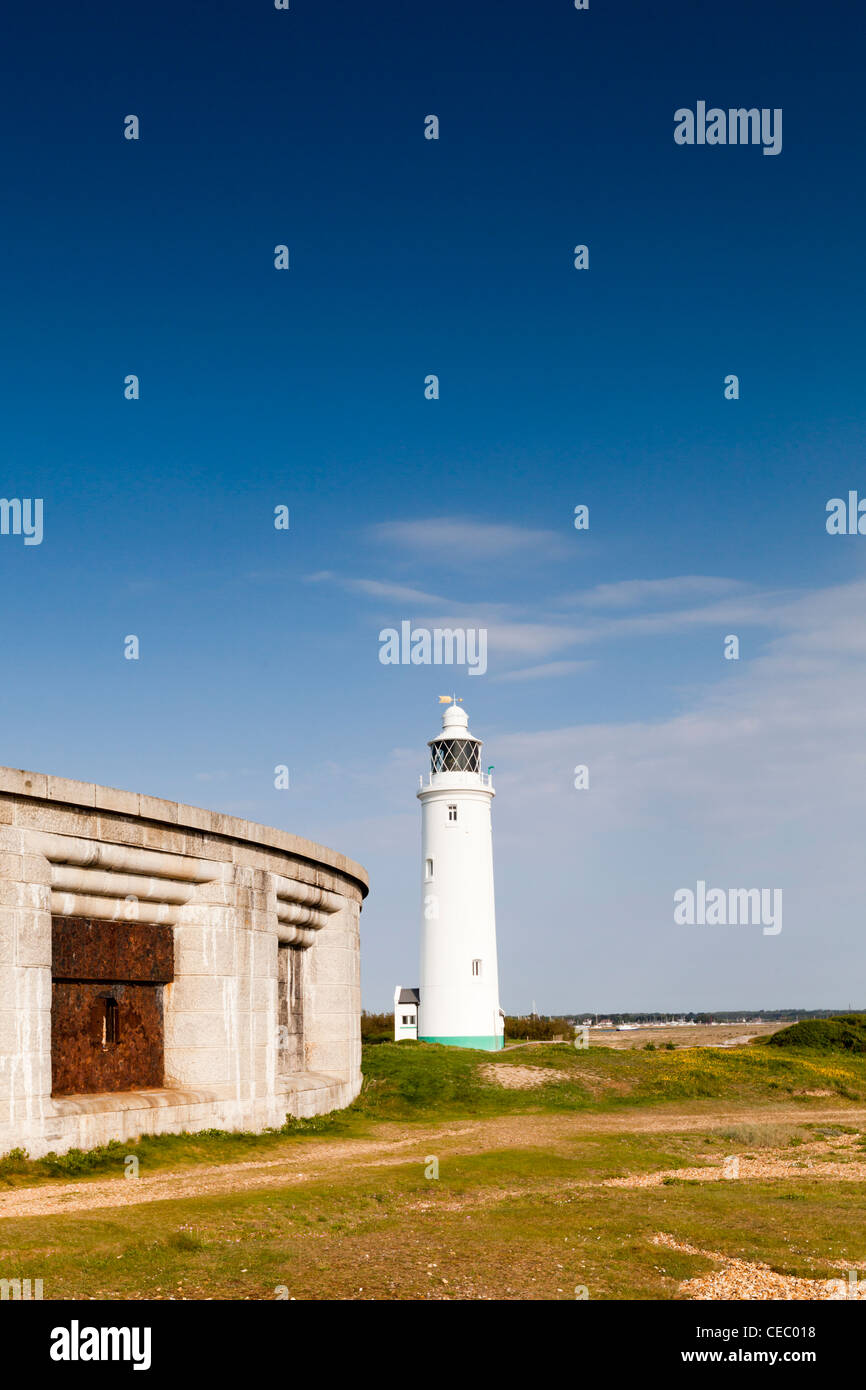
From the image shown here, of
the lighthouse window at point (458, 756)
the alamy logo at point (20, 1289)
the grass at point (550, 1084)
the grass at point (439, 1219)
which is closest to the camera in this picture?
the alamy logo at point (20, 1289)


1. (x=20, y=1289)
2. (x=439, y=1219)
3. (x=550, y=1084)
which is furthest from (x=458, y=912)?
(x=20, y=1289)

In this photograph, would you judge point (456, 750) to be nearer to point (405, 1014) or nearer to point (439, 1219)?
point (405, 1014)

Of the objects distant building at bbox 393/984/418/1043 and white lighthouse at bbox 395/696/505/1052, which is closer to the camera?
white lighthouse at bbox 395/696/505/1052

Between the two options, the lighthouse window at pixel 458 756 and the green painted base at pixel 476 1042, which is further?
the lighthouse window at pixel 458 756

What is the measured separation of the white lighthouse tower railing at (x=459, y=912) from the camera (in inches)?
1981

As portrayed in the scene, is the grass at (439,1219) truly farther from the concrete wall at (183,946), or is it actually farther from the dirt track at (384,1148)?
the concrete wall at (183,946)

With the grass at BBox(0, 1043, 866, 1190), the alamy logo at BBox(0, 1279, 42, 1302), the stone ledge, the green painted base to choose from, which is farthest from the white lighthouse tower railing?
the alamy logo at BBox(0, 1279, 42, 1302)

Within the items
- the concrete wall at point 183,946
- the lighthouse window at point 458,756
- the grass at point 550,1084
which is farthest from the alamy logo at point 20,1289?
the lighthouse window at point 458,756

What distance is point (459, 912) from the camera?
5053cm

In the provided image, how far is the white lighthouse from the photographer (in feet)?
165
